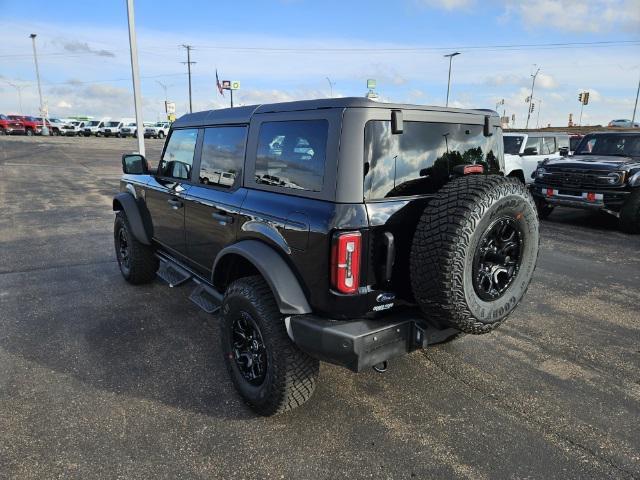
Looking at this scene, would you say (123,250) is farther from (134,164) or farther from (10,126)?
(10,126)

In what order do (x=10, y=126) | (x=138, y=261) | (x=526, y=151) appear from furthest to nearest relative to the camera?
(x=10, y=126) → (x=526, y=151) → (x=138, y=261)

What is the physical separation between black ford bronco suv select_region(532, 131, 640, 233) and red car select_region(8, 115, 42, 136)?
163 feet

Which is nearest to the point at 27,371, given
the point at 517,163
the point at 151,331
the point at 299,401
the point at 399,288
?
the point at 151,331

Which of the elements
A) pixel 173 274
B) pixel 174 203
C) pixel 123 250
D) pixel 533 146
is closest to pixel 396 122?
pixel 174 203

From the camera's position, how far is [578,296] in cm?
506

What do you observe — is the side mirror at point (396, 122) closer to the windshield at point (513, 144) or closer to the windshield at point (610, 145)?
the windshield at point (610, 145)

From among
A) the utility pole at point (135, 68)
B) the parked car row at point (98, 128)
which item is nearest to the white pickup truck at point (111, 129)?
the parked car row at point (98, 128)

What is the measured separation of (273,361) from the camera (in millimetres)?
2650

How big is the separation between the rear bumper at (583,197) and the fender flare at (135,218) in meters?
7.95

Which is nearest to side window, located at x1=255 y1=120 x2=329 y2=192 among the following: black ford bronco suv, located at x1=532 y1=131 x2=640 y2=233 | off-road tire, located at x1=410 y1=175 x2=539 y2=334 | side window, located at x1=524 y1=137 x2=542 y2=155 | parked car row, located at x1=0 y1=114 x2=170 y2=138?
off-road tire, located at x1=410 y1=175 x2=539 y2=334

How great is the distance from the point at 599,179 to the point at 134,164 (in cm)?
810

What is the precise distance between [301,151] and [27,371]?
2594 millimetres

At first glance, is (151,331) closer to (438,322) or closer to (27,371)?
(27,371)

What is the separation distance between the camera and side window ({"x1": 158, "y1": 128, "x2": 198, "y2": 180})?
395 cm
